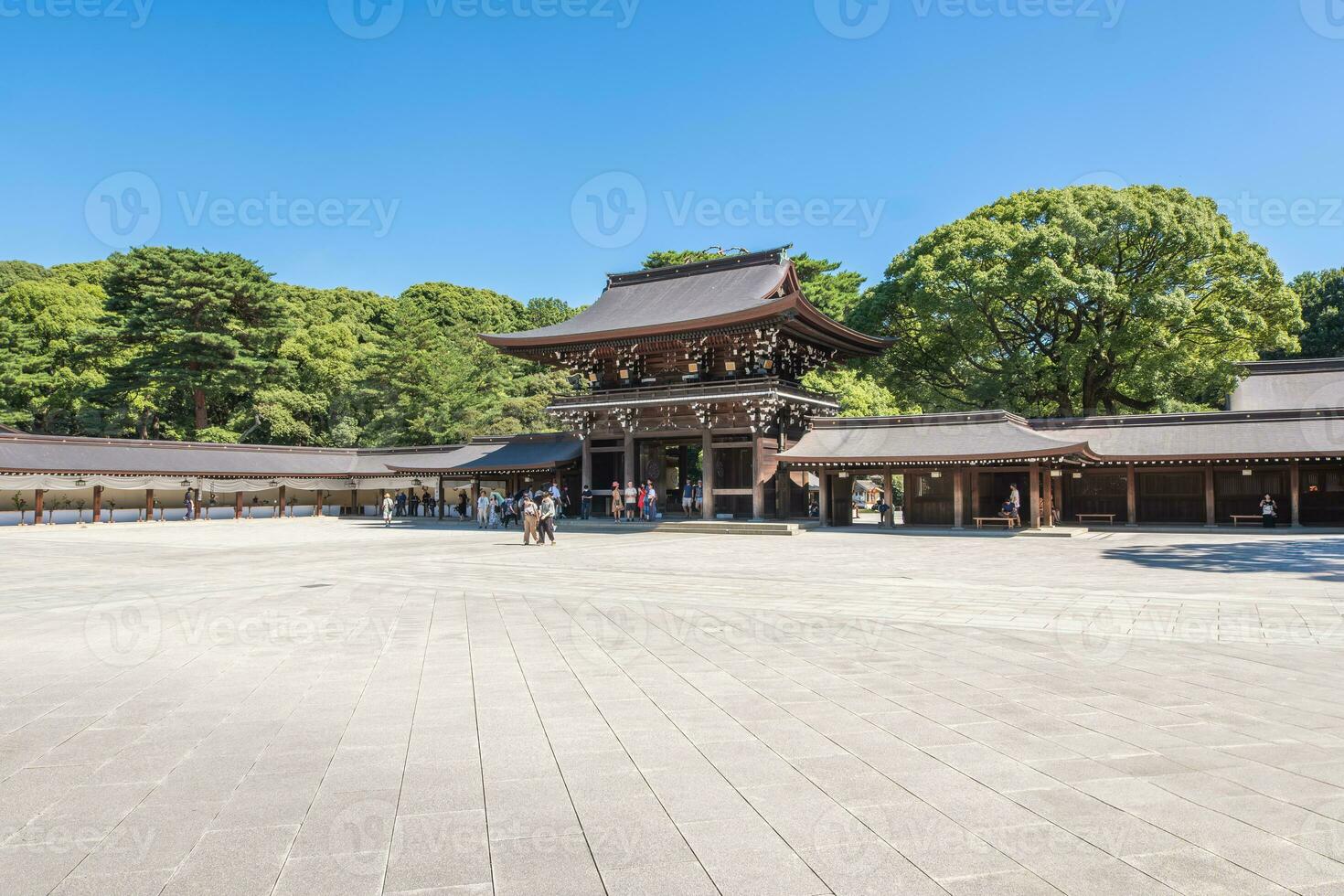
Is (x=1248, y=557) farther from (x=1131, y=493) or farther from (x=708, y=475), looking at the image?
(x=708, y=475)

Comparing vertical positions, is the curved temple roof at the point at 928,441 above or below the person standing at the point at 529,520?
above

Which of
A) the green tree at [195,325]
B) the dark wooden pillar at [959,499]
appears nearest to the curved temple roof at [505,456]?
the green tree at [195,325]

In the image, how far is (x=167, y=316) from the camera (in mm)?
45250

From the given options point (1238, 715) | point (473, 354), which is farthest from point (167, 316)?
point (1238, 715)

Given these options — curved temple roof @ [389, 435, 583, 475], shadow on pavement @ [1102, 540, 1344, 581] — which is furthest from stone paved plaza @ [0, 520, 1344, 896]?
curved temple roof @ [389, 435, 583, 475]

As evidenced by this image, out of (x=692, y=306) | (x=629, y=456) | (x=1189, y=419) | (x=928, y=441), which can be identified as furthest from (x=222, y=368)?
(x=1189, y=419)

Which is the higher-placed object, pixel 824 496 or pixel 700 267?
A: pixel 700 267

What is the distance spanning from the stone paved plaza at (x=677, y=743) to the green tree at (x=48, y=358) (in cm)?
4240

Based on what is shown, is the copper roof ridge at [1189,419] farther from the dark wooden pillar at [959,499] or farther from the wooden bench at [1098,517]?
the dark wooden pillar at [959,499]

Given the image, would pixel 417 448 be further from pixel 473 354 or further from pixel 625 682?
pixel 625 682

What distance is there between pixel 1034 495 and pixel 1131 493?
15.0ft

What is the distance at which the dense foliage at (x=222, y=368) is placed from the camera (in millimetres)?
44719

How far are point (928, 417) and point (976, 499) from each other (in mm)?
3302

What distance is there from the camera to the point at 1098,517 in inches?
1105
